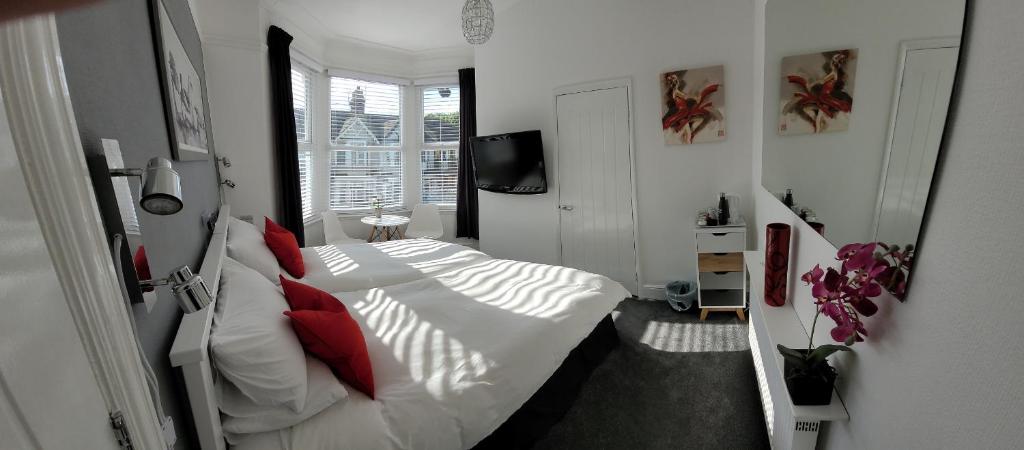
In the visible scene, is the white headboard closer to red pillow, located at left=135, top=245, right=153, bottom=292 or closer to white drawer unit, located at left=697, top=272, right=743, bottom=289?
red pillow, located at left=135, top=245, right=153, bottom=292

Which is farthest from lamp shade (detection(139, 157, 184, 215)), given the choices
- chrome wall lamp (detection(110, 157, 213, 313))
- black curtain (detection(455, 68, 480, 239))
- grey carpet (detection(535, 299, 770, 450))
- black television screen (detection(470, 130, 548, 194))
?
black curtain (detection(455, 68, 480, 239))

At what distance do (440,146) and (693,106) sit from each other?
11.3 ft

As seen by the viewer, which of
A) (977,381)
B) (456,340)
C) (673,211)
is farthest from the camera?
(673,211)

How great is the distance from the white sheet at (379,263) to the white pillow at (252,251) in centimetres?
28

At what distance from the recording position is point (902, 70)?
0.90 metres

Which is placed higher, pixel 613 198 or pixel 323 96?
pixel 323 96

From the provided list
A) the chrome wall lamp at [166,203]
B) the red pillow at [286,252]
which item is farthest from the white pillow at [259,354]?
the red pillow at [286,252]

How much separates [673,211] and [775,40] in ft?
6.44

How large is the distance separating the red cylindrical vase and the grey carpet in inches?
26.8

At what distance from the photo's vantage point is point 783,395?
4.71ft

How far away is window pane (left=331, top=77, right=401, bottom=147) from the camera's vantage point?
5.46m

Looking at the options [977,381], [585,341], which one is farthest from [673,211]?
[977,381]

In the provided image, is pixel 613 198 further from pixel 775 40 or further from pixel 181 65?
pixel 181 65

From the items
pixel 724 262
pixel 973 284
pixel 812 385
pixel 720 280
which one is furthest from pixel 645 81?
pixel 973 284
